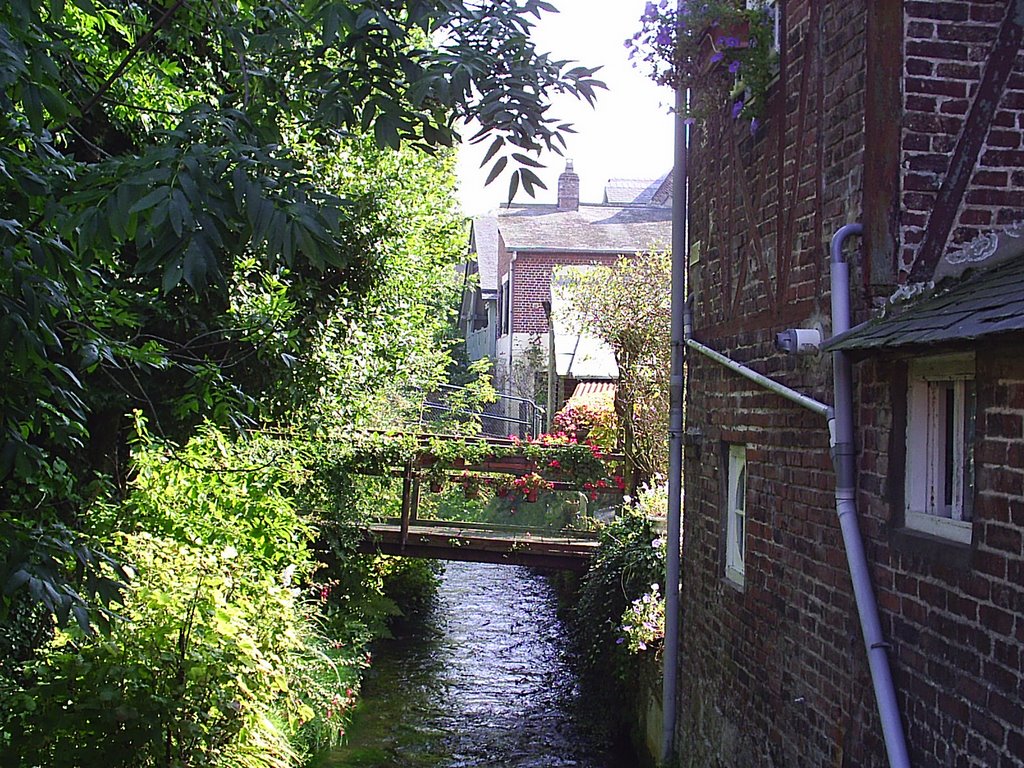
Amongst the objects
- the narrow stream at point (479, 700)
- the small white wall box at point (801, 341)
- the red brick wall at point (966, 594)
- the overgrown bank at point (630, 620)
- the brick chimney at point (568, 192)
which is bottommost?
the narrow stream at point (479, 700)

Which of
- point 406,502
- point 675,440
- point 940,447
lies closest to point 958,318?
point 940,447

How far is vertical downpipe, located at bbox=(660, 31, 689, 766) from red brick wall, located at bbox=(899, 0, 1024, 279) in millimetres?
3405

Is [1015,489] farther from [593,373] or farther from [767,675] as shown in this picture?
[593,373]

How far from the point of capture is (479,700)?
1385cm

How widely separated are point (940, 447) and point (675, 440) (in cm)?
393

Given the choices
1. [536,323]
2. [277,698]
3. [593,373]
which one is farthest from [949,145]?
[536,323]

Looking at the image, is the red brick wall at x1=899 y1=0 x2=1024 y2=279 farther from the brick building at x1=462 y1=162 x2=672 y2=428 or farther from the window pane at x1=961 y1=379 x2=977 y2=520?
the brick building at x1=462 y1=162 x2=672 y2=428

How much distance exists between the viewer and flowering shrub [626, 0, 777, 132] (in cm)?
608

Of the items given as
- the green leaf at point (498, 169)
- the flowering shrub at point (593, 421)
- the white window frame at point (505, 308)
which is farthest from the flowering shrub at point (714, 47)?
the white window frame at point (505, 308)

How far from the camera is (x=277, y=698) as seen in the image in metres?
8.75

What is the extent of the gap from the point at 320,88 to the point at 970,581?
322cm

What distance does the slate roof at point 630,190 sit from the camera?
42938 mm

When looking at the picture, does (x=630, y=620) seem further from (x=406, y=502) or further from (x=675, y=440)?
(x=406, y=502)

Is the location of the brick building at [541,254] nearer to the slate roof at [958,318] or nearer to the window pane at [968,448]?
the slate roof at [958,318]
